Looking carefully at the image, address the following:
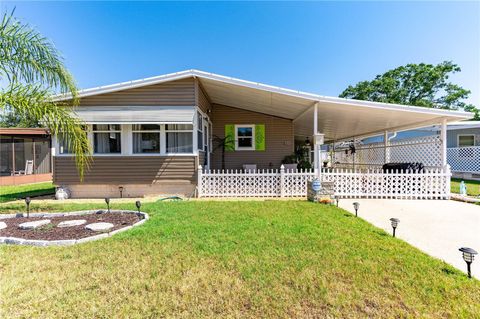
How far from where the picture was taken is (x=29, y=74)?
4.73 metres

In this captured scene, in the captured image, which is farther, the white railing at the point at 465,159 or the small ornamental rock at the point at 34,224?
the white railing at the point at 465,159

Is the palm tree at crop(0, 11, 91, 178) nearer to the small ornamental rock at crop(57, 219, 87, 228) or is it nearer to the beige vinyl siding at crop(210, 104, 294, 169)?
the small ornamental rock at crop(57, 219, 87, 228)

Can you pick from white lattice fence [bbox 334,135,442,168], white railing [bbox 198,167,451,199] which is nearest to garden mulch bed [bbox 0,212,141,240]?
white railing [bbox 198,167,451,199]

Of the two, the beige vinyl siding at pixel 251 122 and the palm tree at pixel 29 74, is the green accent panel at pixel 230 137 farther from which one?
the palm tree at pixel 29 74

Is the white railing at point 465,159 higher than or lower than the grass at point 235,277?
higher

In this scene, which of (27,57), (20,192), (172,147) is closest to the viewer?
(27,57)

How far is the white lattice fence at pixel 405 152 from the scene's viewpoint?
29.5ft

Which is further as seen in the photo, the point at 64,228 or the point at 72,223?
the point at 72,223

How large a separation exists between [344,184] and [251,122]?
205 inches

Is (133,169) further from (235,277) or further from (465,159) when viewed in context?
(465,159)

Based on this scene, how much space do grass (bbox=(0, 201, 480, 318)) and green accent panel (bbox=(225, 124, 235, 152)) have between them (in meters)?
6.99

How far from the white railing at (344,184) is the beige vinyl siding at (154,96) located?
2.64m

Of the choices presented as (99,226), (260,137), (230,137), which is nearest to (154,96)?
(230,137)

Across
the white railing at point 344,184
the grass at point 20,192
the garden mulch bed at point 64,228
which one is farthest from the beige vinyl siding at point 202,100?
the grass at point 20,192
